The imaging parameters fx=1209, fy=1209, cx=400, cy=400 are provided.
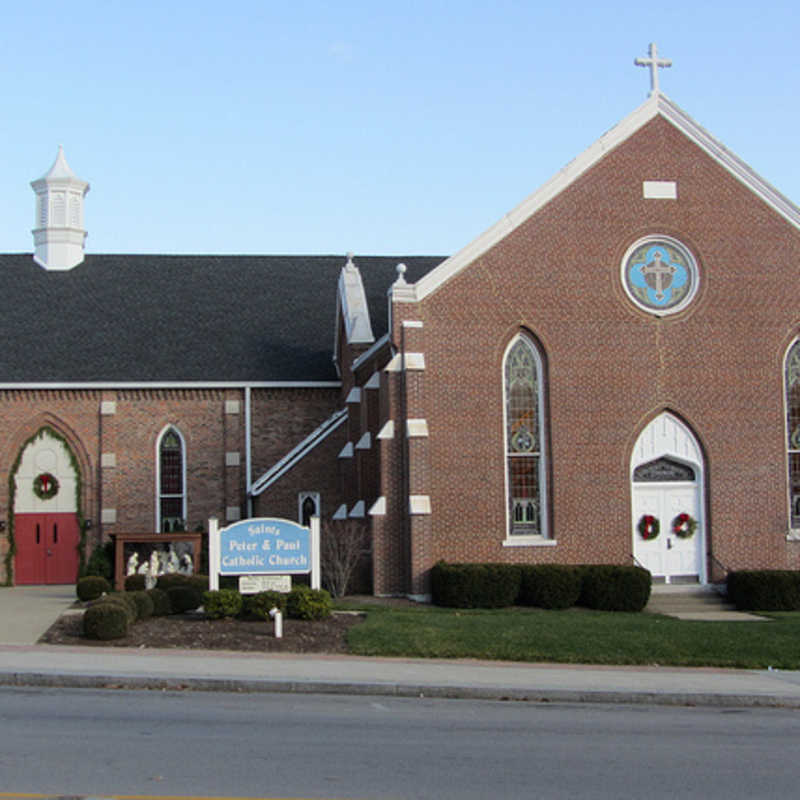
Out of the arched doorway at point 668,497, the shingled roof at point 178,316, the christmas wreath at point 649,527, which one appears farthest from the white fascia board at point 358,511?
the christmas wreath at point 649,527

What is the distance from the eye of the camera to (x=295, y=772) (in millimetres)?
9781

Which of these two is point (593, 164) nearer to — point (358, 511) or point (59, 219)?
point (358, 511)

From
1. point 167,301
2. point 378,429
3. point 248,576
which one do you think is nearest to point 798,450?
point 378,429

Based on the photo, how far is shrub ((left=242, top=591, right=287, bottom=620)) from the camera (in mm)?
19922

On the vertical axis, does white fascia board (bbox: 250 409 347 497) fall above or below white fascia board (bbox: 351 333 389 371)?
below

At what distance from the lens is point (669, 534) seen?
26.4m

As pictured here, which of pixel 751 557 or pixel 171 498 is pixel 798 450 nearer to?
pixel 751 557

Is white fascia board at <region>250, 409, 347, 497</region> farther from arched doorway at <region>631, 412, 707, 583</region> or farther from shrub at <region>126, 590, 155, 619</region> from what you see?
shrub at <region>126, 590, 155, 619</region>

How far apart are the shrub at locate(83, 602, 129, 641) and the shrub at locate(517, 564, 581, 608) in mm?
9166

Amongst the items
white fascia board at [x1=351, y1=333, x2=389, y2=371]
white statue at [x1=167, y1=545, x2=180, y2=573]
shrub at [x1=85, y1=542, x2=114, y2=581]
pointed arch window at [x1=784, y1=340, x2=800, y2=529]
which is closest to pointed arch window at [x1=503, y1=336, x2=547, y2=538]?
white fascia board at [x1=351, y1=333, x2=389, y2=371]

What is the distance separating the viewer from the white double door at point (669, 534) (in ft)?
86.3

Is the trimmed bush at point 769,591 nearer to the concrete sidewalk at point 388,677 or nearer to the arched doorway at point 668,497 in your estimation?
the arched doorway at point 668,497

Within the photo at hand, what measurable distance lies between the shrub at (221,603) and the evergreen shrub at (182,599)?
122 cm

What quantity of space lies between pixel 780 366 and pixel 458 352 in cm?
718
